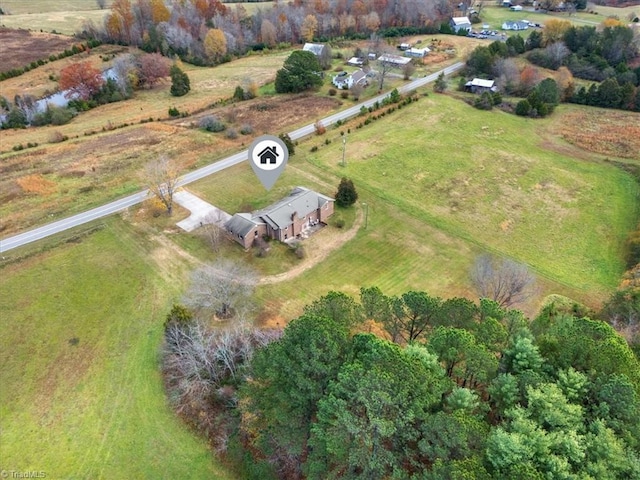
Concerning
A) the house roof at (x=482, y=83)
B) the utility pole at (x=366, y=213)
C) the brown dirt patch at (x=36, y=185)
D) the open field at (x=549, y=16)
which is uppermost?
the open field at (x=549, y=16)

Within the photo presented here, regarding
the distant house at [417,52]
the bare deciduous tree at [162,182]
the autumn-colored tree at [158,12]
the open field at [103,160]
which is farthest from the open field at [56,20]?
the bare deciduous tree at [162,182]

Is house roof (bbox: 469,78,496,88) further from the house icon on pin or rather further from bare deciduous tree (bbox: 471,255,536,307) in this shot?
bare deciduous tree (bbox: 471,255,536,307)

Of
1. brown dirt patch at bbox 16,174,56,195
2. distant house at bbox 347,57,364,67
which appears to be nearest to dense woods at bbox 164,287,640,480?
brown dirt patch at bbox 16,174,56,195

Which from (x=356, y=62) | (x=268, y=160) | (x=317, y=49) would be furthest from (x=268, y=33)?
(x=268, y=160)

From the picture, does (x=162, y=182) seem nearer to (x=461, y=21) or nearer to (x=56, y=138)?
(x=56, y=138)

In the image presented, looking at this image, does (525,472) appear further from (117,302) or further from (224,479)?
(117,302)

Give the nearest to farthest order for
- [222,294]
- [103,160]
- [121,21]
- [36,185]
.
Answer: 1. [222,294]
2. [36,185]
3. [103,160]
4. [121,21]

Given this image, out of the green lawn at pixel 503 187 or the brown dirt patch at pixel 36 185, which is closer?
the green lawn at pixel 503 187

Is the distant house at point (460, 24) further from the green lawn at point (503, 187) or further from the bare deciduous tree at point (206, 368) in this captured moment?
the bare deciduous tree at point (206, 368)
